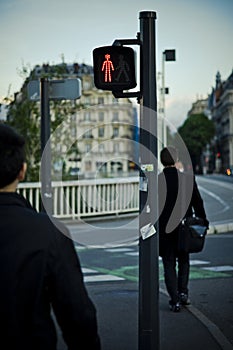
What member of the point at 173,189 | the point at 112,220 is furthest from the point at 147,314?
the point at 112,220

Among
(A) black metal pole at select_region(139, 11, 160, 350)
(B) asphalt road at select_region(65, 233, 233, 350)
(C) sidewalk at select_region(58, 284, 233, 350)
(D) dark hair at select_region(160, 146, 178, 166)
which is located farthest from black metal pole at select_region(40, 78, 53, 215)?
(A) black metal pole at select_region(139, 11, 160, 350)

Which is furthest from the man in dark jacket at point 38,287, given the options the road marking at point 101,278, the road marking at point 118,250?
the road marking at point 118,250

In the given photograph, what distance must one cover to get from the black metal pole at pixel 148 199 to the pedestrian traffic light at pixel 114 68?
0.40 feet

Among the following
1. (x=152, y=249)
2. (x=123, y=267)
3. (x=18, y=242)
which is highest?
(x=18, y=242)

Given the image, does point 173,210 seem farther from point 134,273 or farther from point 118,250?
point 118,250

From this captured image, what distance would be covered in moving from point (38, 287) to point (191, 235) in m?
5.32

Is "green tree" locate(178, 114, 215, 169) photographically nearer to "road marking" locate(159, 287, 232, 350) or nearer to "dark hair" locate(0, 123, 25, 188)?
"road marking" locate(159, 287, 232, 350)

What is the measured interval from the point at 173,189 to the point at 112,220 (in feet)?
41.3

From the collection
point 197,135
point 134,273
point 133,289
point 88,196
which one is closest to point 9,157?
point 133,289

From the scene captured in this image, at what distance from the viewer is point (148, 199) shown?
573 centimetres

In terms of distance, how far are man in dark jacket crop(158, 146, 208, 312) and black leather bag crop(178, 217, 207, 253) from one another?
0.08 metres

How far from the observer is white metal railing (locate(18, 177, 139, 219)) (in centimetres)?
1933

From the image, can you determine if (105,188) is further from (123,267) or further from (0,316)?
(0,316)

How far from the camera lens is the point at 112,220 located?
20.4 meters
